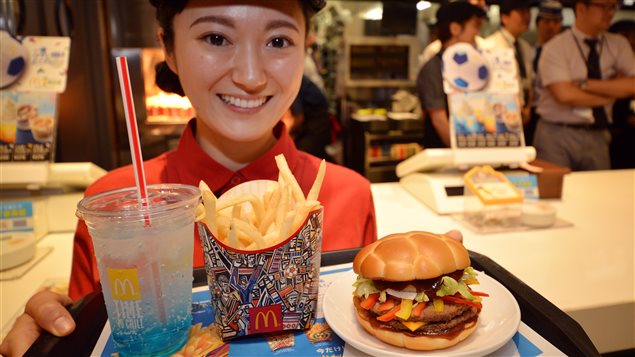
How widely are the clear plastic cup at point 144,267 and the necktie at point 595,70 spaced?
4497 millimetres

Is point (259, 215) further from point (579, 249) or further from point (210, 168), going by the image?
point (579, 249)

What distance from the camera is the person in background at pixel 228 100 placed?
4.05ft

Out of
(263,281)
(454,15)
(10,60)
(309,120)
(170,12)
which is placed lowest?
(309,120)

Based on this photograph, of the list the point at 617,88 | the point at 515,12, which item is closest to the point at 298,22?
the point at 617,88

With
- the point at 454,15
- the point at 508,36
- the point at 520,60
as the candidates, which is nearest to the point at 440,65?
the point at 454,15

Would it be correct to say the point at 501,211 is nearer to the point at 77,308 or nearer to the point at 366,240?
the point at 366,240

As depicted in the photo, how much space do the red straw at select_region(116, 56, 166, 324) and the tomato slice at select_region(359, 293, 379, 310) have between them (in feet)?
1.34

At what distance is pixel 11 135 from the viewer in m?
1.97

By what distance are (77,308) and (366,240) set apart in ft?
3.12

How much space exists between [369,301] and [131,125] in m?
0.60

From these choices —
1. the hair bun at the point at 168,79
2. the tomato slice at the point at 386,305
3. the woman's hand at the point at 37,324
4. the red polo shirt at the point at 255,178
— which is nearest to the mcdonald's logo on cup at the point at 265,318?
the tomato slice at the point at 386,305

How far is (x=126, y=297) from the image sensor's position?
0.81 m

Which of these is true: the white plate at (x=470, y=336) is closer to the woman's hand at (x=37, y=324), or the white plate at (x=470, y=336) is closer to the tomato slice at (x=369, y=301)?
the tomato slice at (x=369, y=301)

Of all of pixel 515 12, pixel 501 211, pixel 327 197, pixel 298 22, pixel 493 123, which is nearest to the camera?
pixel 298 22
